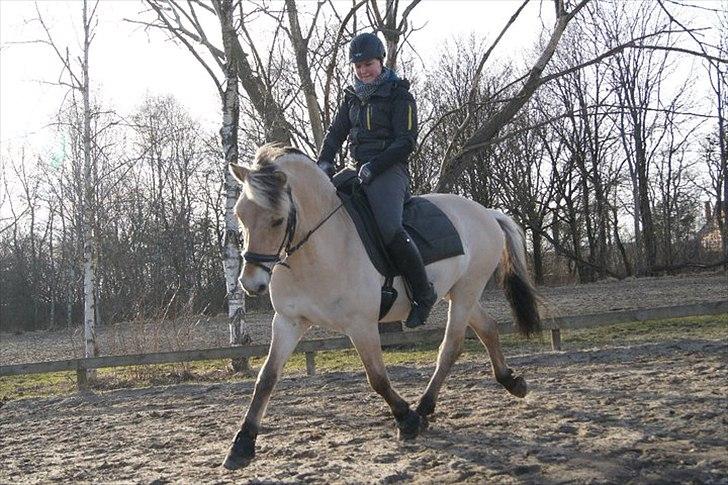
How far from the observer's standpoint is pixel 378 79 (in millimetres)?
5500

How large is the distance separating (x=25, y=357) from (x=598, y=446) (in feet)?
61.5

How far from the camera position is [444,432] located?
17.0 feet

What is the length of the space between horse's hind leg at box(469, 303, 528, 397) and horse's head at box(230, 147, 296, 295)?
249 cm

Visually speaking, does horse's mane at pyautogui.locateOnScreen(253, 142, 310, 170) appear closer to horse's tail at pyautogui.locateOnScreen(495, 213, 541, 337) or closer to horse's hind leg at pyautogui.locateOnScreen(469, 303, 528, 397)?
horse's hind leg at pyautogui.locateOnScreen(469, 303, 528, 397)

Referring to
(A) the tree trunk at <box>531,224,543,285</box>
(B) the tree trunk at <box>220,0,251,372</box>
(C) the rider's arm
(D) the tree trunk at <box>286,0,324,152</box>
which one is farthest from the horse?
(A) the tree trunk at <box>531,224,543,285</box>

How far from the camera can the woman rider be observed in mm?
5270

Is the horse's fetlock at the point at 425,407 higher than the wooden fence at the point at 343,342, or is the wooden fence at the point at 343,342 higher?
the wooden fence at the point at 343,342

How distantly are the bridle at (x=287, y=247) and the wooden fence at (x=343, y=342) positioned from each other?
529 cm

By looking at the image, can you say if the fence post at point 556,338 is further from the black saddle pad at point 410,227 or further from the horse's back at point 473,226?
the black saddle pad at point 410,227

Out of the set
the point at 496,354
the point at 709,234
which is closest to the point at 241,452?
the point at 496,354

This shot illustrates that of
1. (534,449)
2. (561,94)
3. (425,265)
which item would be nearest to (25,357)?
(425,265)

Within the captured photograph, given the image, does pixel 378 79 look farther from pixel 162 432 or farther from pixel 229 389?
pixel 229 389

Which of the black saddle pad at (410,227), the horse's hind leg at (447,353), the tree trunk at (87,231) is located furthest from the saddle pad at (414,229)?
the tree trunk at (87,231)

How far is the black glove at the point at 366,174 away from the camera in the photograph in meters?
5.31
